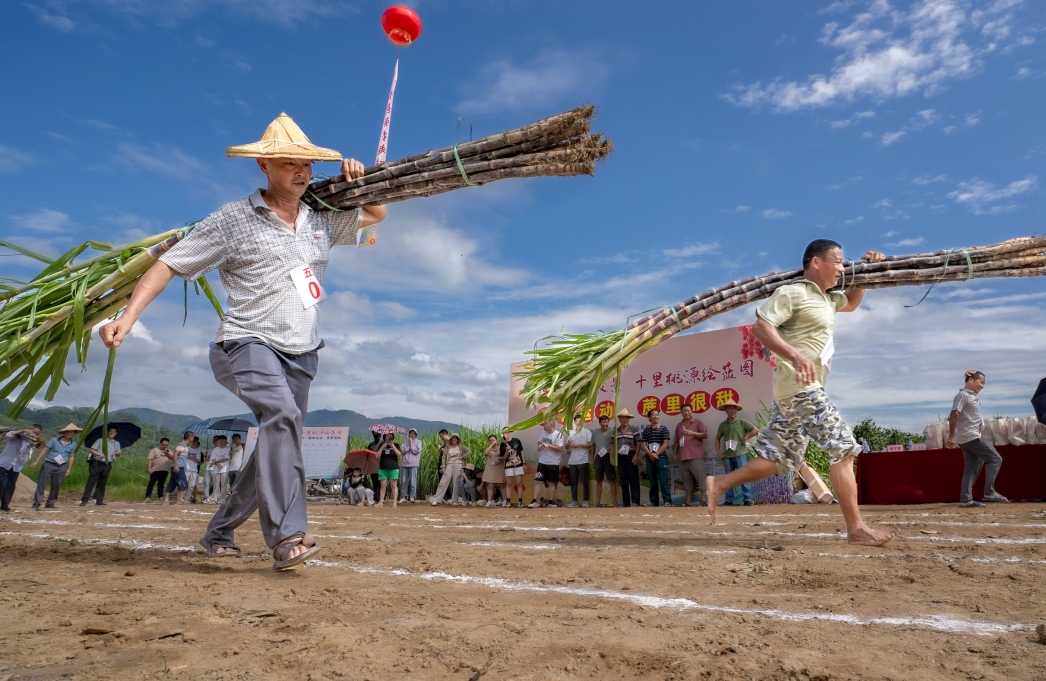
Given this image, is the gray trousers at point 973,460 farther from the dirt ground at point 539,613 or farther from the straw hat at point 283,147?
the straw hat at point 283,147

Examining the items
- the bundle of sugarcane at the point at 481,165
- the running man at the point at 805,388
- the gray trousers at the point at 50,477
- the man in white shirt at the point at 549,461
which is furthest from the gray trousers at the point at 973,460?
the gray trousers at the point at 50,477

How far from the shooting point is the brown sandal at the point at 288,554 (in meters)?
3.23

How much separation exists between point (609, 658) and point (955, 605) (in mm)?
1372

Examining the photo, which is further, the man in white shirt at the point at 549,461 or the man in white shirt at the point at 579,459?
the man in white shirt at the point at 549,461

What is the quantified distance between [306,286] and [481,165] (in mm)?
1229

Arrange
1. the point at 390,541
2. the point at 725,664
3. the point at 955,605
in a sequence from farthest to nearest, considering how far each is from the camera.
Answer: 1. the point at 390,541
2. the point at 955,605
3. the point at 725,664

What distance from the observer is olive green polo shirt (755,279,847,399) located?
14.6 ft

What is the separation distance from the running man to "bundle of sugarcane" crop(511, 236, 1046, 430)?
3.39ft

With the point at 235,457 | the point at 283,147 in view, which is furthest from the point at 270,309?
the point at 235,457

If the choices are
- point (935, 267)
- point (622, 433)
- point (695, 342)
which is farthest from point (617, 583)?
point (695, 342)

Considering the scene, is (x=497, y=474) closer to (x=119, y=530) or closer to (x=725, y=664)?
(x=119, y=530)

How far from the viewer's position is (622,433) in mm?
12109

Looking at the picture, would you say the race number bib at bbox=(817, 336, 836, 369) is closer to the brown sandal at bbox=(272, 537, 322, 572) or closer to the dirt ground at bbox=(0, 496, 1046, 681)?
the dirt ground at bbox=(0, 496, 1046, 681)

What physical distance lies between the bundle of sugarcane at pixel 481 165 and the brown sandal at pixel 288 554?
77.9 inches
